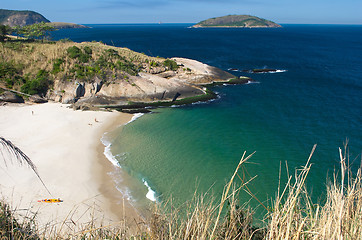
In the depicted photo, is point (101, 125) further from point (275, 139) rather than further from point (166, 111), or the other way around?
point (275, 139)

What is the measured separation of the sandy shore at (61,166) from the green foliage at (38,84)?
250 centimetres

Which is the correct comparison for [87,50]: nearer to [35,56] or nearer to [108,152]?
[35,56]

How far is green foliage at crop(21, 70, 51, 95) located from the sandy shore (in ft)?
8.20

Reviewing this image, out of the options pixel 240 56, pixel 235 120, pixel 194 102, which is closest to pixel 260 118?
pixel 235 120

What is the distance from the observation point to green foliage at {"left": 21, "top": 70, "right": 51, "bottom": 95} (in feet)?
106

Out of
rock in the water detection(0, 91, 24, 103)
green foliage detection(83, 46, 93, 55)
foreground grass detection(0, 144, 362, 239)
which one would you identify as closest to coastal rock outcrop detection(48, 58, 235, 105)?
rock in the water detection(0, 91, 24, 103)

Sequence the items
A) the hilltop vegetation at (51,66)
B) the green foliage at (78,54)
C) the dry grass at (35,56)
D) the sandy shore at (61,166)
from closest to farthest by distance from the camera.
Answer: the sandy shore at (61,166), the hilltop vegetation at (51,66), the dry grass at (35,56), the green foliage at (78,54)

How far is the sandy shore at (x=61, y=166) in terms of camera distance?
1480 centimetres

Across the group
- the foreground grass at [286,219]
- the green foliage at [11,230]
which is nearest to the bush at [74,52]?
Result: the green foliage at [11,230]

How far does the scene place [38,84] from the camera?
3284cm

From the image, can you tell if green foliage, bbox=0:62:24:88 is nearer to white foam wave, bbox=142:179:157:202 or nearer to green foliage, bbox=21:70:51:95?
green foliage, bbox=21:70:51:95

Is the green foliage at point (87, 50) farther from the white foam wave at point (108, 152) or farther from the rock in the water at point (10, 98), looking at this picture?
the white foam wave at point (108, 152)

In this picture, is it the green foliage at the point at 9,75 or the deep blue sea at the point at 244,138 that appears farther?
the green foliage at the point at 9,75

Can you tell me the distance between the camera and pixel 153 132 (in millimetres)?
26281
